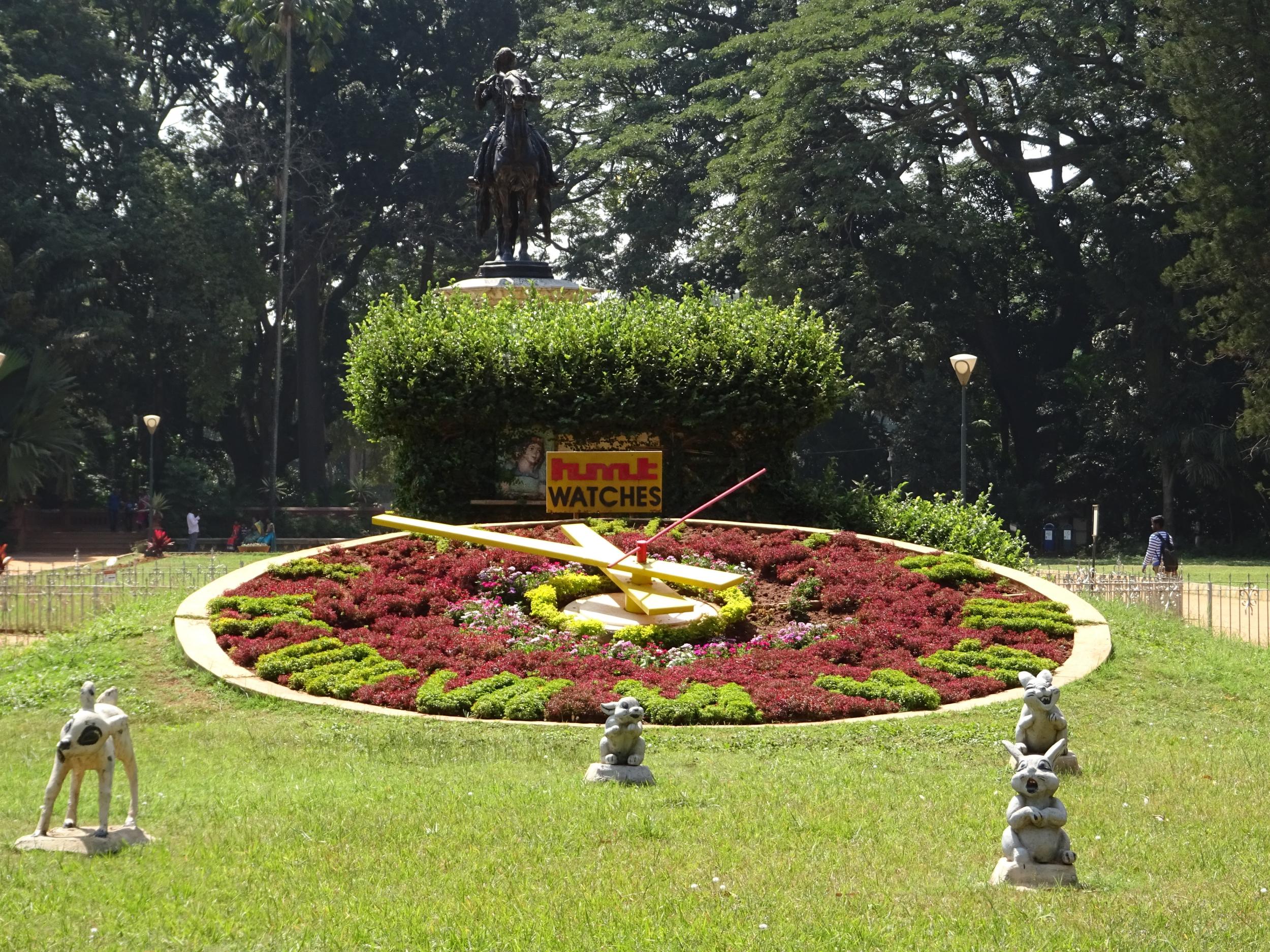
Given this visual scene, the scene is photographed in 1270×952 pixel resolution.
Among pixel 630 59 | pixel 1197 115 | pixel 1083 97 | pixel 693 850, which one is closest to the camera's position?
pixel 693 850

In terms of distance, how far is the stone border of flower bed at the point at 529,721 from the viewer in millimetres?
11523

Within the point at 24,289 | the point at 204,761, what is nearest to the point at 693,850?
the point at 204,761

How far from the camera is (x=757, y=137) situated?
1614 inches

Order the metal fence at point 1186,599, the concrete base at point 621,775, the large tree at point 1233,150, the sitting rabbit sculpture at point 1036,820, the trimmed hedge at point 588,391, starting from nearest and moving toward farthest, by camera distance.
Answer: the sitting rabbit sculpture at point 1036,820
the concrete base at point 621,775
the trimmed hedge at point 588,391
the metal fence at point 1186,599
the large tree at point 1233,150

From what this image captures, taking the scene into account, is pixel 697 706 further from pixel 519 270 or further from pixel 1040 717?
pixel 519 270

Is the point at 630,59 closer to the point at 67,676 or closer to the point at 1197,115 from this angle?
the point at 1197,115

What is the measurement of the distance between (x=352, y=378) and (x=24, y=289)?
86.8ft

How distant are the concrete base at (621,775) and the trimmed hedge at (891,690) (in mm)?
3439

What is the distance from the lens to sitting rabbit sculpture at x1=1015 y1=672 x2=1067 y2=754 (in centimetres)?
775

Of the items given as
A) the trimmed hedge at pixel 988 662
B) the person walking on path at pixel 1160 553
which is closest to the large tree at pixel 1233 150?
the person walking on path at pixel 1160 553

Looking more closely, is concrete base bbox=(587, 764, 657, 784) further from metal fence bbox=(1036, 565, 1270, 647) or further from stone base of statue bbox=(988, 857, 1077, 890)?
metal fence bbox=(1036, 565, 1270, 647)

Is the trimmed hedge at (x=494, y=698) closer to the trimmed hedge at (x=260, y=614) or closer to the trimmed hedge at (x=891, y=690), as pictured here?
the trimmed hedge at (x=891, y=690)

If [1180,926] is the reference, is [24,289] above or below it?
above

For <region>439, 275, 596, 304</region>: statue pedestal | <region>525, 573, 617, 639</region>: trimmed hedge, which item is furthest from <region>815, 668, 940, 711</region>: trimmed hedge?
<region>439, 275, 596, 304</region>: statue pedestal
